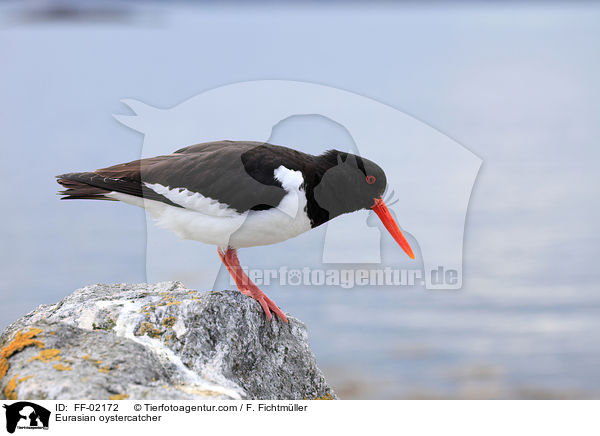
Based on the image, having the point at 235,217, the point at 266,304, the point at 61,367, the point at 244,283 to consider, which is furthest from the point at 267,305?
the point at 61,367

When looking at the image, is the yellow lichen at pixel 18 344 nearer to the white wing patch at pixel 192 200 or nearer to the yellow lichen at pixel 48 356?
the yellow lichen at pixel 48 356

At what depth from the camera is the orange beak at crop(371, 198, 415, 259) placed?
6.22m

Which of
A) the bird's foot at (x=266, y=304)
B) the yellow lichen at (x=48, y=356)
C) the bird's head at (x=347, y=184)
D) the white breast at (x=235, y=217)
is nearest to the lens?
the yellow lichen at (x=48, y=356)

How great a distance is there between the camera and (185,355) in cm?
425

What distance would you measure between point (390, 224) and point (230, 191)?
6.04 ft

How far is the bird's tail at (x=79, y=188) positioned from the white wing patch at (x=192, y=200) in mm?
537

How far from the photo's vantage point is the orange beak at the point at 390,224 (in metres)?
6.22

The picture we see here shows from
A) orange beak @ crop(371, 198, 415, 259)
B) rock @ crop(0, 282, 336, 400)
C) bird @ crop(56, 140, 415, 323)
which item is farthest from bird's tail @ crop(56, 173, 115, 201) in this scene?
orange beak @ crop(371, 198, 415, 259)

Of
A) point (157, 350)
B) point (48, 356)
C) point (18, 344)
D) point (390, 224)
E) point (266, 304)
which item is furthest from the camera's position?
point (390, 224)
